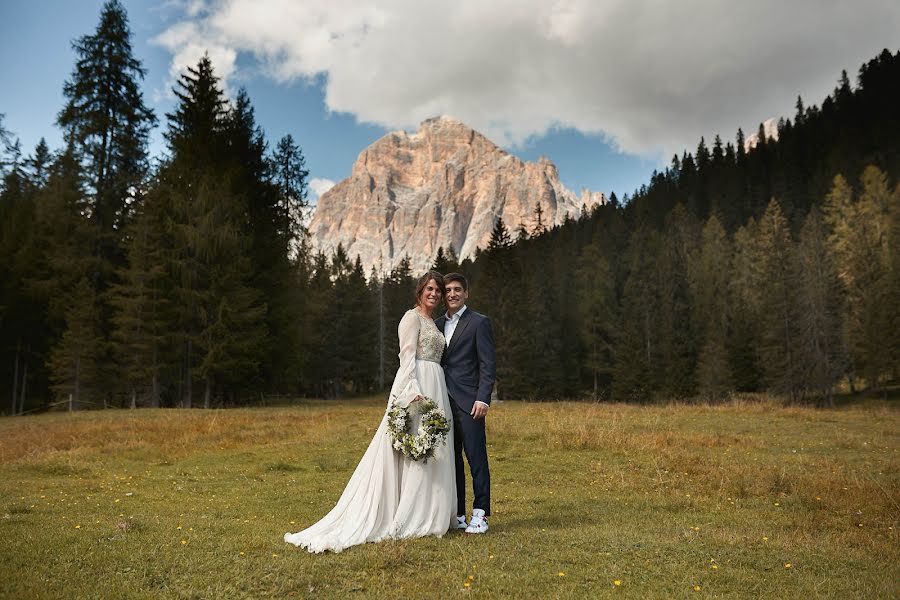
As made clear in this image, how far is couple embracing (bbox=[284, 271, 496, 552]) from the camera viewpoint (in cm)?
626

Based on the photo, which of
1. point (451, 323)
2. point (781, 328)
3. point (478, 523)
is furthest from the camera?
Result: point (781, 328)

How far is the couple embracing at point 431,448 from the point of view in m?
6.26

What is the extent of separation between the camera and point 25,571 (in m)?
5.05

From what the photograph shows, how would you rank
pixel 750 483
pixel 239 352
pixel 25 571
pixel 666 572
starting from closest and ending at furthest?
pixel 25 571 → pixel 666 572 → pixel 750 483 → pixel 239 352

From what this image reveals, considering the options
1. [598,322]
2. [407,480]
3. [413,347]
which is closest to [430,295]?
[413,347]

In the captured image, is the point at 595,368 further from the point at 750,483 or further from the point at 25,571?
the point at 25,571

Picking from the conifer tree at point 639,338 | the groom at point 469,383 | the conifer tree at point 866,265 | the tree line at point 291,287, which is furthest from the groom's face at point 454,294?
the conifer tree at point 866,265

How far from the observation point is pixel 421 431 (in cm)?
633

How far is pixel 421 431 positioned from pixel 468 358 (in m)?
1.09

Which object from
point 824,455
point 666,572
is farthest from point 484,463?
point 824,455

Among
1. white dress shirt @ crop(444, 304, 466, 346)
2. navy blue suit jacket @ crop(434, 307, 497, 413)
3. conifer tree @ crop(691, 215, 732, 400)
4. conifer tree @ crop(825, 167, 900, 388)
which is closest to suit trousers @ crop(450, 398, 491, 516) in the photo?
navy blue suit jacket @ crop(434, 307, 497, 413)

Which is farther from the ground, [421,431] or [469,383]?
[469,383]

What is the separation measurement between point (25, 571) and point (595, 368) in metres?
58.3

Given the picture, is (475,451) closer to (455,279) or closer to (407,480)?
(407,480)
